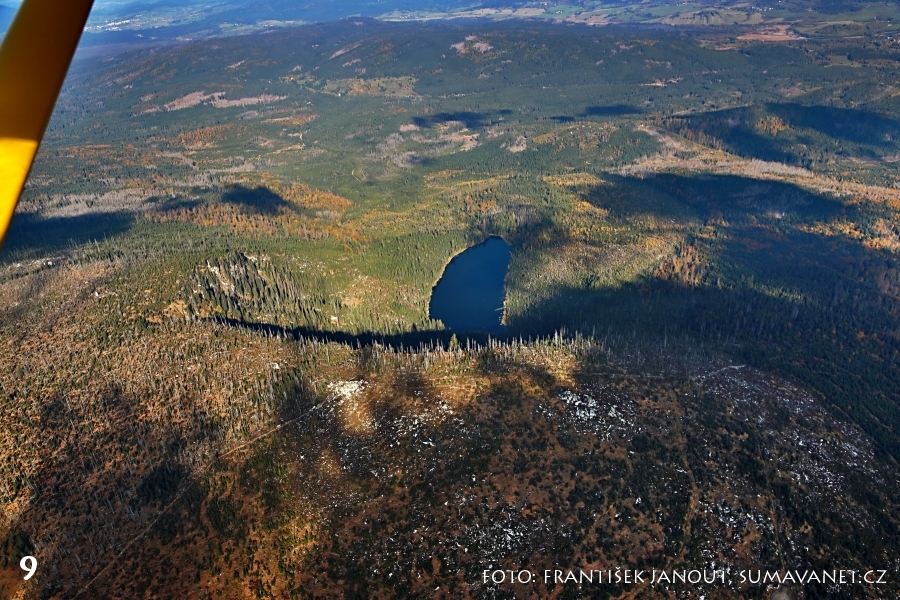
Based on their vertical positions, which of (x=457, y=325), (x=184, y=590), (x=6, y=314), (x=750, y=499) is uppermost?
(x=6, y=314)

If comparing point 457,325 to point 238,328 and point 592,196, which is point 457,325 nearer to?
point 238,328

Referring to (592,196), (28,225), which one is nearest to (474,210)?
(592,196)

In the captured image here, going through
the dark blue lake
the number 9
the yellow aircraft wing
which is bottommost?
the dark blue lake

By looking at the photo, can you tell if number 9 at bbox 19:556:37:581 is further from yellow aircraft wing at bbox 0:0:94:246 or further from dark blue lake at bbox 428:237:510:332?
dark blue lake at bbox 428:237:510:332

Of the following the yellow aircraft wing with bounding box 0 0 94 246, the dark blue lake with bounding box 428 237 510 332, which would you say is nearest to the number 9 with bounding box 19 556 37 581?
the yellow aircraft wing with bounding box 0 0 94 246

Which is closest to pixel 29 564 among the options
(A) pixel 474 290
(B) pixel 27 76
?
(B) pixel 27 76

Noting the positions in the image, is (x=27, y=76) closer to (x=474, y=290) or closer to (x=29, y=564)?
A: (x=29, y=564)
